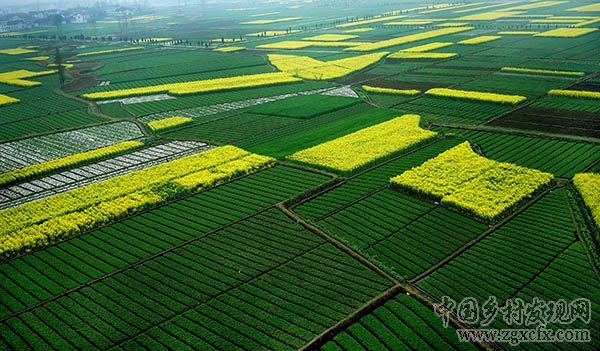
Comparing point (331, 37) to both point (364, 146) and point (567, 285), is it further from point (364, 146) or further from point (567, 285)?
point (567, 285)

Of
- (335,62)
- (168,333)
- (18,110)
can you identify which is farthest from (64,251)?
(335,62)

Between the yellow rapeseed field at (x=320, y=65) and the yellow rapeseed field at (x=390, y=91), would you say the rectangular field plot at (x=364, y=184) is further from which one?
the yellow rapeseed field at (x=320, y=65)

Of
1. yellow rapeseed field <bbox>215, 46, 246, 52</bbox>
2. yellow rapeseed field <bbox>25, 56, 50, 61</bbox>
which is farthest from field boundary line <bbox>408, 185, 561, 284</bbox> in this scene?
yellow rapeseed field <bbox>25, 56, 50, 61</bbox>

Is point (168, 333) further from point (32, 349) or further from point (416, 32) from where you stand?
point (416, 32)

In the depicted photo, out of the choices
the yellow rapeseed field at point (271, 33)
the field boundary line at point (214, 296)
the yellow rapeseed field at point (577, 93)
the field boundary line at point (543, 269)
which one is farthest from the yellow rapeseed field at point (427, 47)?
the field boundary line at point (214, 296)

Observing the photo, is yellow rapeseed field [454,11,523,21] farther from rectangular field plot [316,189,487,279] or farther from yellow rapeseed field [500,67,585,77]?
rectangular field plot [316,189,487,279]

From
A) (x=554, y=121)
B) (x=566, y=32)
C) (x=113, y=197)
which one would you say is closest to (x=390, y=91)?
(x=554, y=121)
